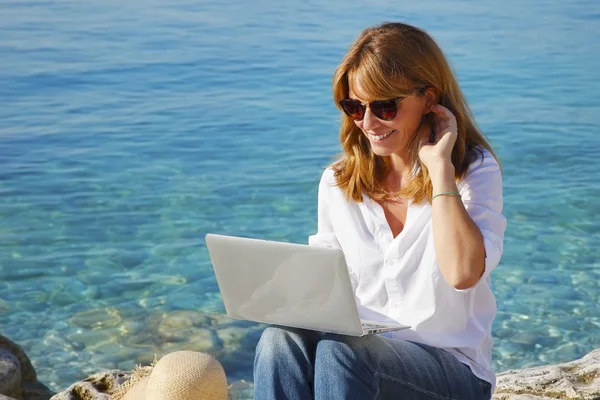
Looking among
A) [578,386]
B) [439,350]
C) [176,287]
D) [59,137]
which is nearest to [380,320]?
[439,350]

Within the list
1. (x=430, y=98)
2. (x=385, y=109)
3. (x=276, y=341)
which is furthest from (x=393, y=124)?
(x=276, y=341)

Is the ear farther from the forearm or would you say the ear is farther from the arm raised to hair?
the forearm

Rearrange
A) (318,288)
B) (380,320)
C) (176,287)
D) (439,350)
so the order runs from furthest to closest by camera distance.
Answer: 1. (176,287)
2. (380,320)
3. (439,350)
4. (318,288)

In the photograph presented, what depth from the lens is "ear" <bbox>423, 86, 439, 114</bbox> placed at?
3086mm

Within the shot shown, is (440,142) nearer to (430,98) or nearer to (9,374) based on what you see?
(430,98)

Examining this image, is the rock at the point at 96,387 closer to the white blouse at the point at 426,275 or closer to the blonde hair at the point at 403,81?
the white blouse at the point at 426,275

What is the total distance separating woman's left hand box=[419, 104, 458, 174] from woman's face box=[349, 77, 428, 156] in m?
0.05

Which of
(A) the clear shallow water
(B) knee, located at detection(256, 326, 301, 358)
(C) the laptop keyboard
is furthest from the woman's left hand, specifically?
(A) the clear shallow water

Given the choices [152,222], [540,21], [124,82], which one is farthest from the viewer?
[540,21]

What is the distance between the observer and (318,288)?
267 centimetres

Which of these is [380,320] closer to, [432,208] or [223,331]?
[432,208]

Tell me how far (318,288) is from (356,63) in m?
0.79

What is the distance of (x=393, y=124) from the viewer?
3.07 m

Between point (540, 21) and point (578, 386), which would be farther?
point (540, 21)
